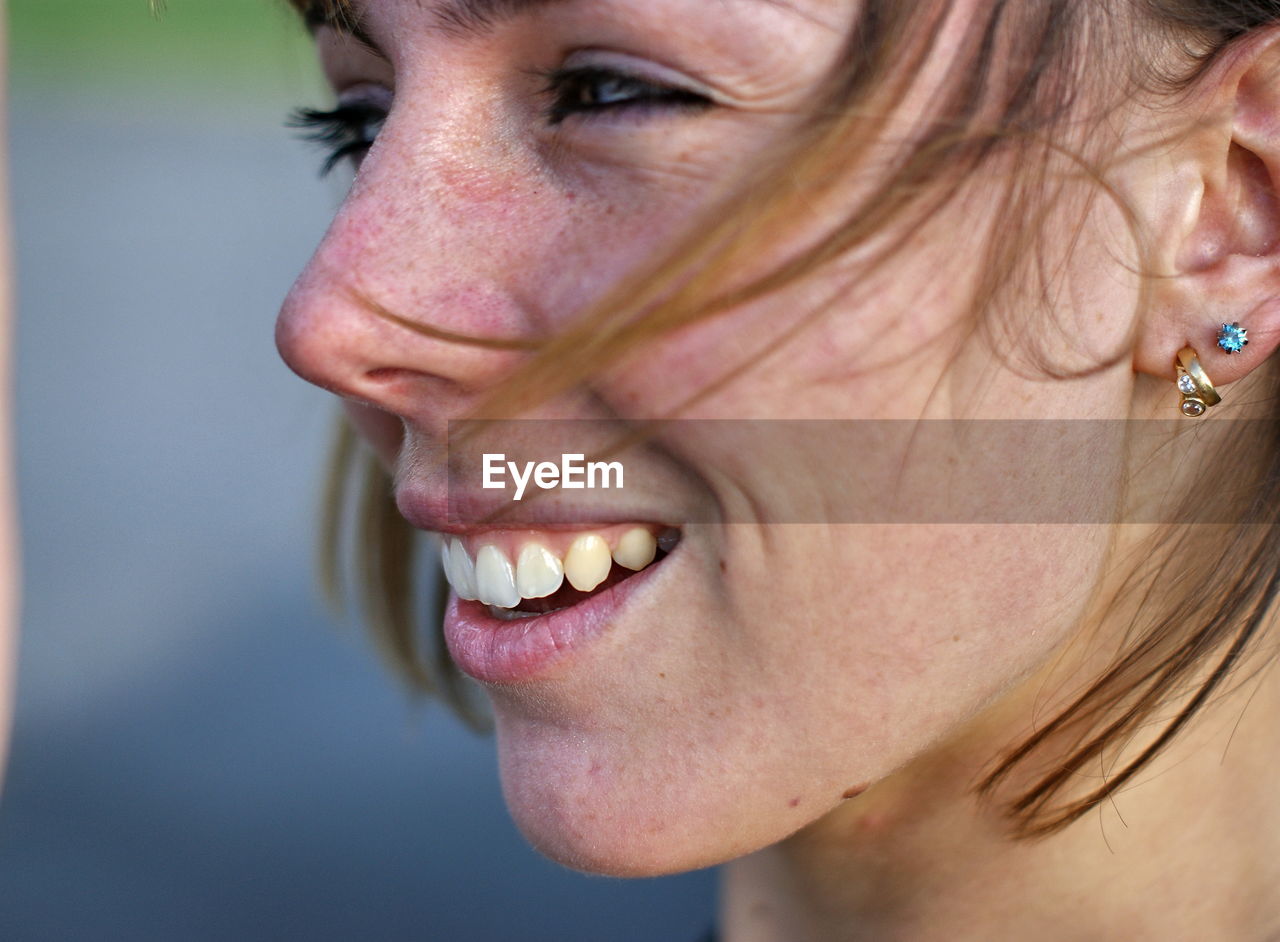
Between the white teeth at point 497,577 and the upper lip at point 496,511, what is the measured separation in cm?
2

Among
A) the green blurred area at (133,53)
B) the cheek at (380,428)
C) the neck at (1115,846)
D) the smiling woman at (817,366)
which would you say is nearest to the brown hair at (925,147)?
the smiling woman at (817,366)

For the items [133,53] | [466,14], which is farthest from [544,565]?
[133,53]

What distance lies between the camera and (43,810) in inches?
103

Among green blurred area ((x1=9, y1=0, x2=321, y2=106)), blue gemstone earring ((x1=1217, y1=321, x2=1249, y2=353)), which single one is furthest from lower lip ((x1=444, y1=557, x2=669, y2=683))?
green blurred area ((x1=9, y1=0, x2=321, y2=106))

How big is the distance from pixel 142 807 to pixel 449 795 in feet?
2.11

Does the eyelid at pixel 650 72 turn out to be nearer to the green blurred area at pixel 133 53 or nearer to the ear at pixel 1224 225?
the ear at pixel 1224 225

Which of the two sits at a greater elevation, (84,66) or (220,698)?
(84,66)

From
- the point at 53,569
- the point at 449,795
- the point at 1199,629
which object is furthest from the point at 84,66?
the point at 1199,629

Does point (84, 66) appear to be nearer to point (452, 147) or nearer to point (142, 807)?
point (142, 807)

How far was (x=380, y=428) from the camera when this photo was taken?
1.25 m

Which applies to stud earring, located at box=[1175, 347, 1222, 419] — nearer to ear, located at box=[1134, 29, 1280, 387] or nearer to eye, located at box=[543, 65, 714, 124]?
ear, located at box=[1134, 29, 1280, 387]

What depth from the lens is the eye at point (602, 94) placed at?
863mm
